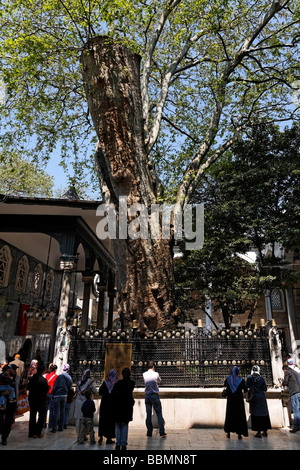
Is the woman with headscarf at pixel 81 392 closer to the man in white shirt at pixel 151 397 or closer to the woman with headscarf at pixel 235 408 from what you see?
the man in white shirt at pixel 151 397

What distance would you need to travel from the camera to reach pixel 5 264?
13.0m

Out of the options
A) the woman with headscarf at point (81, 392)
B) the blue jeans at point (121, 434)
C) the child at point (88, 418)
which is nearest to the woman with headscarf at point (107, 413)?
the child at point (88, 418)

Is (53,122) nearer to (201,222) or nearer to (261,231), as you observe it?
(201,222)

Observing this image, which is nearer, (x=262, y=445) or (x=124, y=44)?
(x=262, y=445)

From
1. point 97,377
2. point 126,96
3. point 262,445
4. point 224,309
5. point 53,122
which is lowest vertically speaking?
point 262,445

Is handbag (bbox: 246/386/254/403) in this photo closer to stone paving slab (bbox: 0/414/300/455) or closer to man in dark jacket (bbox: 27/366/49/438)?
stone paving slab (bbox: 0/414/300/455)

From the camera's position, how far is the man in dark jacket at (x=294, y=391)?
5.93 metres

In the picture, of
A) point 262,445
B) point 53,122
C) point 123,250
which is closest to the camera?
point 262,445

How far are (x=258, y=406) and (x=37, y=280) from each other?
12606 mm

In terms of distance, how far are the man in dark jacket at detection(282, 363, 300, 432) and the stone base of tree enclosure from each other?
0.34 meters

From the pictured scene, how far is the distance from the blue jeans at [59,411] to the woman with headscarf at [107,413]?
4.14ft

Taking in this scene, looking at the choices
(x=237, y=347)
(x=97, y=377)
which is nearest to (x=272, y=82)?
(x=237, y=347)

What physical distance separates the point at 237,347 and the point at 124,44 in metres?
8.37

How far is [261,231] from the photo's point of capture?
1375cm
